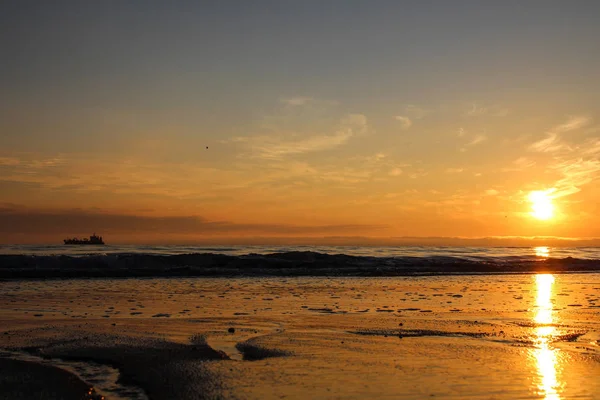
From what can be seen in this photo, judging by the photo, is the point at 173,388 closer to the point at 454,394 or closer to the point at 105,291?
the point at 454,394

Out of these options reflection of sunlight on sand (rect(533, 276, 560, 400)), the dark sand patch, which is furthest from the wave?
the dark sand patch

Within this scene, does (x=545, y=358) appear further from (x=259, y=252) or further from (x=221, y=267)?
(x=259, y=252)

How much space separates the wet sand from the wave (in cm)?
1085

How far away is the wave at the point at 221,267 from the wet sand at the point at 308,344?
1085cm

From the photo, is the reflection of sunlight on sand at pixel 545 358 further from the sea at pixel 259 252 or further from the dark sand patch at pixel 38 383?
the sea at pixel 259 252

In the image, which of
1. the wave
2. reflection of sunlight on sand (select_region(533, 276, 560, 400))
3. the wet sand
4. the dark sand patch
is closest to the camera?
A: the dark sand patch

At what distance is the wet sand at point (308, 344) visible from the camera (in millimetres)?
6980

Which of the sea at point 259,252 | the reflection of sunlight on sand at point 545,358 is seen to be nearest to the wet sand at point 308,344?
the reflection of sunlight on sand at point 545,358

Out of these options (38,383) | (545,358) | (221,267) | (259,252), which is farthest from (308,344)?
(259,252)

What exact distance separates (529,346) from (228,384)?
5373 millimetres

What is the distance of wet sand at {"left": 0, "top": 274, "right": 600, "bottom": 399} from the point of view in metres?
6.98

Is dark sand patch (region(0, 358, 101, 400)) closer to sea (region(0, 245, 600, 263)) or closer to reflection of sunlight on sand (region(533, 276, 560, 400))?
reflection of sunlight on sand (region(533, 276, 560, 400))

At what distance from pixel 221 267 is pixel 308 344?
83.7 ft

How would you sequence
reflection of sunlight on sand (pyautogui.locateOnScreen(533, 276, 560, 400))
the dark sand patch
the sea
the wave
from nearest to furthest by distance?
the dark sand patch
reflection of sunlight on sand (pyautogui.locateOnScreen(533, 276, 560, 400))
the wave
the sea
